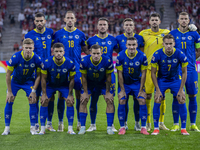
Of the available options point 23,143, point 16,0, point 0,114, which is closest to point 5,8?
point 16,0

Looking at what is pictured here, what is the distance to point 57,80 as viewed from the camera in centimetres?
606

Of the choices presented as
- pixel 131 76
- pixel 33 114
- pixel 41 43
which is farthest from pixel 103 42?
pixel 33 114

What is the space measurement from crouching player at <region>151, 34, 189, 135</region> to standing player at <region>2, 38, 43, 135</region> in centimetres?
220

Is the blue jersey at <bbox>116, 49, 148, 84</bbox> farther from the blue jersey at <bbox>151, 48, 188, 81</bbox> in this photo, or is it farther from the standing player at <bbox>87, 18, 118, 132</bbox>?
the standing player at <bbox>87, 18, 118, 132</bbox>

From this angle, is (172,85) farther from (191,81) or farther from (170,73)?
(191,81)

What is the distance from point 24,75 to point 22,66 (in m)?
0.18

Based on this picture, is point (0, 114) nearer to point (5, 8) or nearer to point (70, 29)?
point (70, 29)

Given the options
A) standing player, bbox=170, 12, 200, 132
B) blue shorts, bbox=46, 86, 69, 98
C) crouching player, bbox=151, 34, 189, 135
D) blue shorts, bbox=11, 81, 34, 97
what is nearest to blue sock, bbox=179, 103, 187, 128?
crouching player, bbox=151, 34, 189, 135

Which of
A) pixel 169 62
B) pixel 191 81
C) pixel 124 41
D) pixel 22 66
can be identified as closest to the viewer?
pixel 169 62

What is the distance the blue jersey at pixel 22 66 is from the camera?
5945mm

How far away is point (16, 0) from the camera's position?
25.2 m

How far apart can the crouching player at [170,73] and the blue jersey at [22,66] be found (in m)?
2.19

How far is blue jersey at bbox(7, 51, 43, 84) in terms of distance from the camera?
595cm

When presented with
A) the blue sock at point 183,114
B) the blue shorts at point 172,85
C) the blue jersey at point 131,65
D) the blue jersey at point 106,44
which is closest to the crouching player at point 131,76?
the blue jersey at point 131,65
